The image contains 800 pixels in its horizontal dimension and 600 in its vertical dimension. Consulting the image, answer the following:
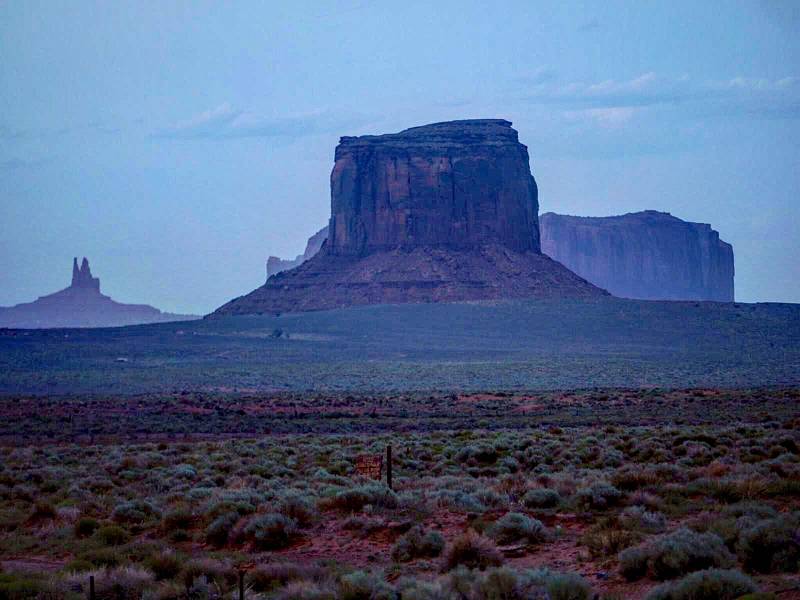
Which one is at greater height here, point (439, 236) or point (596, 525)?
point (439, 236)

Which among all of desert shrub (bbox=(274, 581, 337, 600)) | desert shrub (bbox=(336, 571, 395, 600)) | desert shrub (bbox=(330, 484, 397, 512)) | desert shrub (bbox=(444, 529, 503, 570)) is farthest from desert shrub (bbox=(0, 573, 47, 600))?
desert shrub (bbox=(330, 484, 397, 512))

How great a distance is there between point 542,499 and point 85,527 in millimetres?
6029

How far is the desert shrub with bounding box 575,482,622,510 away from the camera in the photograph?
1373cm

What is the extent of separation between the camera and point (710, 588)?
8414 mm

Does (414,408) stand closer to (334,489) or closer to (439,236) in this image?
(334,489)

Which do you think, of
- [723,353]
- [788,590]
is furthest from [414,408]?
[723,353]

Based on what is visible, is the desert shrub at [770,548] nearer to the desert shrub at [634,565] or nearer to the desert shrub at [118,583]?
the desert shrub at [634,565]

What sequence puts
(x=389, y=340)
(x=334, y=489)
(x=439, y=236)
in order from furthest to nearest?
(x=439, y=236) → (x=389, y=340) → (x=334, y=489)

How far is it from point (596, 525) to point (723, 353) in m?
77.8

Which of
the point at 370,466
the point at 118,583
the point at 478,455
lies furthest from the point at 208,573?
the point at 478,455

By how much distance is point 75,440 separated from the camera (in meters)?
32.8

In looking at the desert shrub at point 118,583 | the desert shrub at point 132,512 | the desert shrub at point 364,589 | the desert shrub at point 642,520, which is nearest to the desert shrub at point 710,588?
the desert shrub at point 364,589

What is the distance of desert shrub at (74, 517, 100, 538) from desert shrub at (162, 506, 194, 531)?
0.92m

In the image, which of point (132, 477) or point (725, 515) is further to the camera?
point (132, 477)
